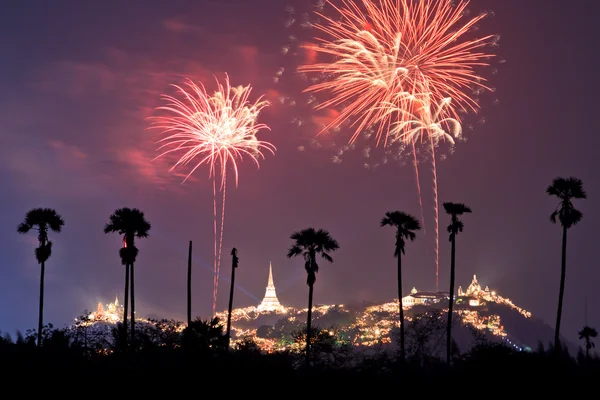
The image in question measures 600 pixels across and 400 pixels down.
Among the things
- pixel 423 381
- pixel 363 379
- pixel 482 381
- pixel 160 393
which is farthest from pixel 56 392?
pixel 482 381

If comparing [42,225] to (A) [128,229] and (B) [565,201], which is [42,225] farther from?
(B) [565,201]

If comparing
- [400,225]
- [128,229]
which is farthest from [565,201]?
[128,229]

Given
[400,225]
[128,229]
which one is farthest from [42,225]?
[400,225]

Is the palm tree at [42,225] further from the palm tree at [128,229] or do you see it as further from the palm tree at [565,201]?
the palm tree at [565,201]

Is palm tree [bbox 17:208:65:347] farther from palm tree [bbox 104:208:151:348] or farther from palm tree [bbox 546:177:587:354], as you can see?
palm tree [bbox 546:177:587:354]

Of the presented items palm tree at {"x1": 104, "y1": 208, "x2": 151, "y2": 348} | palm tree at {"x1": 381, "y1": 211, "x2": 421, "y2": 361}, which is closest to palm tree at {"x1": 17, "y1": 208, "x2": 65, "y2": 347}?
palm tree at {"x1": 104, "y1": 208, "x2": 151, "y2": 348}

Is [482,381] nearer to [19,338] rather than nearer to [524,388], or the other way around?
[524,388]

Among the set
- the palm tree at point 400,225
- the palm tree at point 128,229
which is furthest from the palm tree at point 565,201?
the palm tree at point 128,229

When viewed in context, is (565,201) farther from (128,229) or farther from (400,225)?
(128,229)

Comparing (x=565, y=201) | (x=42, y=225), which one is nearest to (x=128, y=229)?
(x=42, y=225)

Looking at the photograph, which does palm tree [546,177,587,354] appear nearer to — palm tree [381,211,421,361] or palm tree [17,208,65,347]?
palm tree [381,211,421,361]

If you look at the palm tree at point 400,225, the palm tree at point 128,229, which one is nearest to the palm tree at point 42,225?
the palm tree at point 128,229
